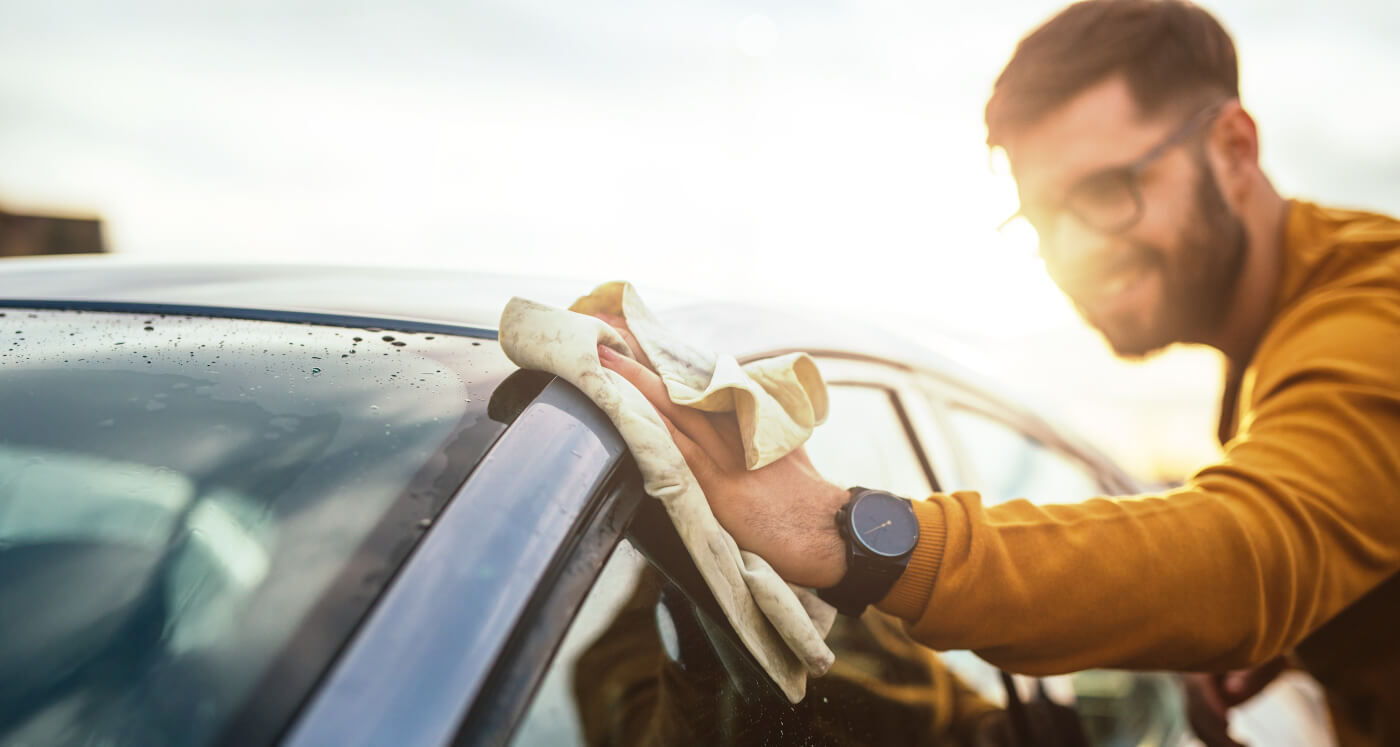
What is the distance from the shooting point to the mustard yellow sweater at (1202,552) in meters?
1.09

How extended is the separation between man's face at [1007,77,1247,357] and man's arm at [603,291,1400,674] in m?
1.11

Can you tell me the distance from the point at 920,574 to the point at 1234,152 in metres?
1.91

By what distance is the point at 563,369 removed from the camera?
0.86m

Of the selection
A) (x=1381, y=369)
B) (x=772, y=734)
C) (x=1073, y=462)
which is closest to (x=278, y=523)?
(x=772, y=734)

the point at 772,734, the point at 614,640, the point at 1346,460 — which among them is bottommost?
the point at 772,734

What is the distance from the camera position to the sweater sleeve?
3.57ft

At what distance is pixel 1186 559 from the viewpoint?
3.62 ft

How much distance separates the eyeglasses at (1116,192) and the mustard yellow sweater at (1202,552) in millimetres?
946

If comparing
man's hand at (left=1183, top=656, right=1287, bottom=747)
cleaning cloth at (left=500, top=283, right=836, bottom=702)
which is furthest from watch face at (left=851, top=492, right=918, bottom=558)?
man's hand at (left=1183, top=656, right=1287, bottom=747)

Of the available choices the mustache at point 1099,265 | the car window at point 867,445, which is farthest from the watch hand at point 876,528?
the mustache at point 1099,265

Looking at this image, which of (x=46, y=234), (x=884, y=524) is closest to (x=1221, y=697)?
(x=884, y=524)

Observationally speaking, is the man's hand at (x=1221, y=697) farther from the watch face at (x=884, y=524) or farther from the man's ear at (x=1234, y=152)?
the watch face at (x=884, y=524)

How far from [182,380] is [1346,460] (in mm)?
1657

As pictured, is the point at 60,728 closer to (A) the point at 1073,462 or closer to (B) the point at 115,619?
(B) the point at 115,619
